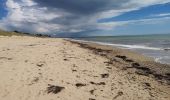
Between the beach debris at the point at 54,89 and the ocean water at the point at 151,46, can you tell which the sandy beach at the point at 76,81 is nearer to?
the beach debris at the point at 54,89

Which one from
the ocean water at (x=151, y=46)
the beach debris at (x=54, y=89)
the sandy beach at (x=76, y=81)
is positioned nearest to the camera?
the sandy beach at (x=76, y=81)

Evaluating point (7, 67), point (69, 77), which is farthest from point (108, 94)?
point (7, 67)

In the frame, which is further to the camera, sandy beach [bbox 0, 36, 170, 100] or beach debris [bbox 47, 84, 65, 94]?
beach debris [bbox 47, 84, 65, 94]

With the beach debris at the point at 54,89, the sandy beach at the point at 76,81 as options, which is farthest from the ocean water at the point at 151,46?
the beach debris at the point at 54,89

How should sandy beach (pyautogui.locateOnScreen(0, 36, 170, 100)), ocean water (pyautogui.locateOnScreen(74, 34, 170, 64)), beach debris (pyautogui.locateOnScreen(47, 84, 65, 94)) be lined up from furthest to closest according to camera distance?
1. ocean water (pyautogui.locateOnScreen(74, 34, 170, 64))
2. beach debris (pyautogui.locateOnScreen(47, 84, 65, 94))
3. sandy beach (pyautogui.locateOnScreen(0, 36, 170, 100))

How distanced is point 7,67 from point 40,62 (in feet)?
5.69

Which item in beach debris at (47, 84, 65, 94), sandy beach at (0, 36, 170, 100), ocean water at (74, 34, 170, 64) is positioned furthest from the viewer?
ocean water at (74, 34, 170, 64)

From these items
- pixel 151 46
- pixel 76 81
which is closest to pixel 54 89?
pixel 76 81

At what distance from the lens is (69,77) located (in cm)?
972

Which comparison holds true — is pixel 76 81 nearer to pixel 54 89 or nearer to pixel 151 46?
pixel 54 89

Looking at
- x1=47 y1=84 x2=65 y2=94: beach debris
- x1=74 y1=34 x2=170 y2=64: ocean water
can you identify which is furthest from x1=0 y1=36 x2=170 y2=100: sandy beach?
x1=74 y1=34 x2=170 y2=64: ocean water

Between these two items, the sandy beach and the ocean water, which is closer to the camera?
the sandy beach

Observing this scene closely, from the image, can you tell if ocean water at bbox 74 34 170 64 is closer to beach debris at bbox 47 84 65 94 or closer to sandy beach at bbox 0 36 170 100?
sandy beach at bbox 0 36 170 100

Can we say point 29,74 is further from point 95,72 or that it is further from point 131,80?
point 131,80
